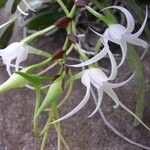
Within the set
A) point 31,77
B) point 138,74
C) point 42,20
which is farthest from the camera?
point 42,20

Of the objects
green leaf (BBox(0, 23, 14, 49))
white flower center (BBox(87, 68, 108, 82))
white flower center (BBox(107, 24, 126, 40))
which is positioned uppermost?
white flower center (BBox(107, 24, 126, 40))

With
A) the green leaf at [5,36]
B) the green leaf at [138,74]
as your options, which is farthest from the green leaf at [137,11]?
the green leaf at [5,36]

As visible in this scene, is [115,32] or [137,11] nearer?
[115,32]

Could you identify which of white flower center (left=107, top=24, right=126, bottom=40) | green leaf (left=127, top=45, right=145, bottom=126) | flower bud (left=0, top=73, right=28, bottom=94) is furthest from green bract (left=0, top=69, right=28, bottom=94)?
green leaf (left=127, top=45, right=145, bottom=126)

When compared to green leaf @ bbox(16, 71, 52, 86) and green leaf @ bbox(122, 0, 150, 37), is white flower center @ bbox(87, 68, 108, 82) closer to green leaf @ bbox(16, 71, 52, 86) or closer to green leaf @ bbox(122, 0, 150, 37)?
green leaf @ bbox(16, 71, 52, 86)

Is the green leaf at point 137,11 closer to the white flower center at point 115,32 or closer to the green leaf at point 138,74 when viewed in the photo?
the green leaf at point 138,74

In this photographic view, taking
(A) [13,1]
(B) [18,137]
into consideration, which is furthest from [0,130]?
(A) [13,1]

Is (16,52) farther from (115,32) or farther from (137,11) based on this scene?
(137,11)

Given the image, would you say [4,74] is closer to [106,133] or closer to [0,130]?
[0,130]

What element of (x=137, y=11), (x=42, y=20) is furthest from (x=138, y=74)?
(x=42, y=20)
